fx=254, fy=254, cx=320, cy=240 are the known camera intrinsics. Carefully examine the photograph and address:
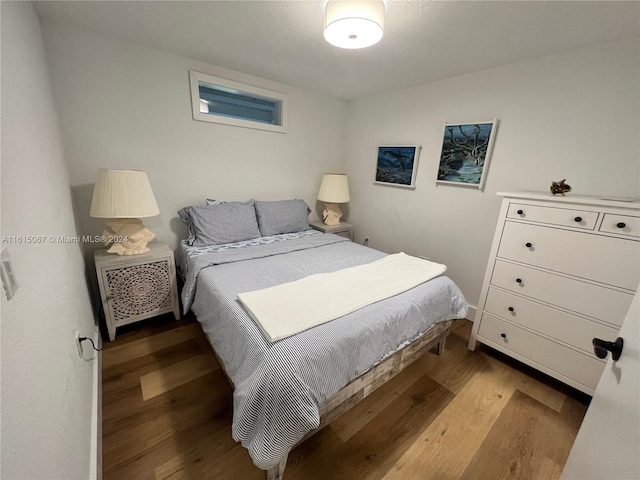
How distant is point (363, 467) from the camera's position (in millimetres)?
1214

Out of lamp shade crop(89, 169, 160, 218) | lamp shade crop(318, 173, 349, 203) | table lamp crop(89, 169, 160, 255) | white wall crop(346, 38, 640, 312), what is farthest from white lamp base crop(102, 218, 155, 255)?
white wall crop(346, 38, 640, 312)

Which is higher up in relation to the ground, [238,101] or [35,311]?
[238,101]

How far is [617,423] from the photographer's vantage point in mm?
610

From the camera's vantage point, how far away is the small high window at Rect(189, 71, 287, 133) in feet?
7.50

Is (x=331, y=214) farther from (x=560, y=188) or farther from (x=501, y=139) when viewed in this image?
(x=560, y=188)

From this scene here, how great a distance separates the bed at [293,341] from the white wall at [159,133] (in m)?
0.48

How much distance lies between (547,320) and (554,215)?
68 cm

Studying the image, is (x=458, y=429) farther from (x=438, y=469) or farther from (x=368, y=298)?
(x=368, y=298)

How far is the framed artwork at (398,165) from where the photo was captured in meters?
2.67

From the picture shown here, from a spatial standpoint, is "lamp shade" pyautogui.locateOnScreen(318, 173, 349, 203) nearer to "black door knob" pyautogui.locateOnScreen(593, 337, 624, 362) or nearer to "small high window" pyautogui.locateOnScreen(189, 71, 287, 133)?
"small high window" pyautogui.locateOnScreen(189, 71, 287, 133)

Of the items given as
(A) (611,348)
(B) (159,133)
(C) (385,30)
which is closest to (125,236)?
(B) (159,133)

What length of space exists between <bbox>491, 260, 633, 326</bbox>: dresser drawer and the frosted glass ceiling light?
170cm

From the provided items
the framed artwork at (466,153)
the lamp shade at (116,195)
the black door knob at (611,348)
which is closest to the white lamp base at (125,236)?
the lamp shade at (116,195)

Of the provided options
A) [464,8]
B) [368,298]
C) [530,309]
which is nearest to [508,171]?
[530,309]
